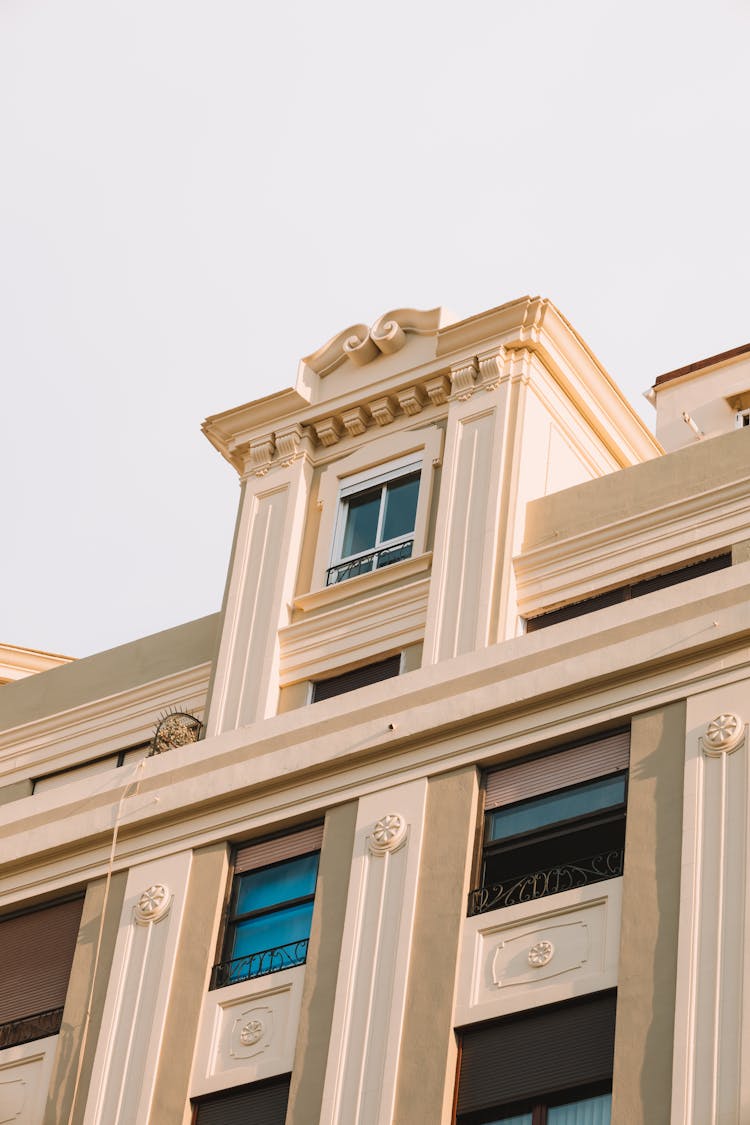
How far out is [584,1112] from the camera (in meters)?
17.1

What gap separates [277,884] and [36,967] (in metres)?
2.70

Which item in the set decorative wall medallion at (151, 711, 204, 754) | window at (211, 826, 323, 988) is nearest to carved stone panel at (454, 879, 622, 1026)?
window at (211, 826, 323, 988)

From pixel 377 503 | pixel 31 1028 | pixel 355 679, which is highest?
pixel 377 503

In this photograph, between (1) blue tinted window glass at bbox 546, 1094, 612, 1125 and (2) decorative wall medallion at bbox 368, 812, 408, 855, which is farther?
(2) decorative wall medallion at bbox 368, 812, 408, 855

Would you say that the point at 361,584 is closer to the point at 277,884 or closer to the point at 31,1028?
the point at 277,884

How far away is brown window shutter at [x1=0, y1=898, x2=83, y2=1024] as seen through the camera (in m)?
20.9

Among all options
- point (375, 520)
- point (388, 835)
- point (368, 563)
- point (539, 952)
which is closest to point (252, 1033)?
point (388, 835)

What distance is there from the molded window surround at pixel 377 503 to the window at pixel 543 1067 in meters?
9.20

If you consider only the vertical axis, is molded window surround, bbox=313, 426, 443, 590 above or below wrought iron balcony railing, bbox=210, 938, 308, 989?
above

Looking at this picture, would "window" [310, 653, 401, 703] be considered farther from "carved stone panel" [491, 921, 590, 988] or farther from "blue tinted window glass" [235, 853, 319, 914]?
"carved stone panel" [491, 921, 590, 988]

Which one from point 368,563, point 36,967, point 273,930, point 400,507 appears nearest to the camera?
point 273,930

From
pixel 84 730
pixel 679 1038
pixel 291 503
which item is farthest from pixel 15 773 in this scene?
pixel 679 1038

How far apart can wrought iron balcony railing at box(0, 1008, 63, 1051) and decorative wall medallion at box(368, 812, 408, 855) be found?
3.52m

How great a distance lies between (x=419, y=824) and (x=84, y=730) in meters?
9.79
